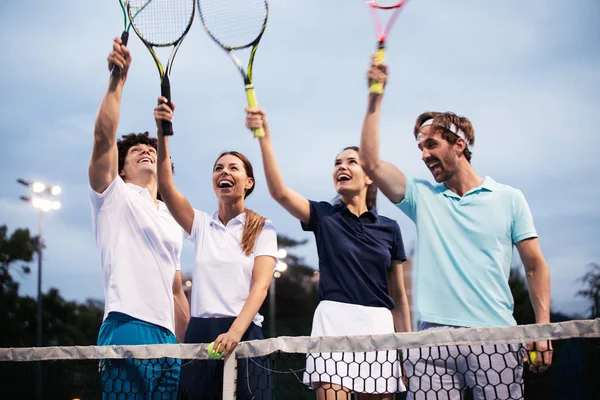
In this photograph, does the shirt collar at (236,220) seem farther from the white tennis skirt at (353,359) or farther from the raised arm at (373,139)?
the raised arm at (373,139)

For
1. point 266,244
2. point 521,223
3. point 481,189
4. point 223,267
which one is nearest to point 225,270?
point 223,267

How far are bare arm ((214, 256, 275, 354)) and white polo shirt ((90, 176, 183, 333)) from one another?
1.35ft

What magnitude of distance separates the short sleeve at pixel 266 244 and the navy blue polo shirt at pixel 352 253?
184 mm

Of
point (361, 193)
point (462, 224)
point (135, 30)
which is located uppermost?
point (135, 30)

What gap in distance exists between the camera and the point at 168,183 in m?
3.46

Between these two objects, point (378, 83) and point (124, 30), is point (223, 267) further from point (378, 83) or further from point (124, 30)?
point (124, 30)

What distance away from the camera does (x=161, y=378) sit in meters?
3.32

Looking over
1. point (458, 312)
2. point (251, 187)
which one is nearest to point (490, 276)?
point (458, 312)

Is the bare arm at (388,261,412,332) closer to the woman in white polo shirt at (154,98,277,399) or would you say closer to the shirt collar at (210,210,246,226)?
the woman in white polo shirt at (154,98,277,399)

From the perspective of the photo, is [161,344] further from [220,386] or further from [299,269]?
[299,269]

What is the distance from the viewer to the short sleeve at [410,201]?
132 inches

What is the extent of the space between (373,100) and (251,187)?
3.29 ft

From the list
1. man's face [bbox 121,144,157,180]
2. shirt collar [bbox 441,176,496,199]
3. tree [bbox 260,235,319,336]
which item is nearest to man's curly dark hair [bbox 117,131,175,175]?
man's face [bbox 121,144,157,180]

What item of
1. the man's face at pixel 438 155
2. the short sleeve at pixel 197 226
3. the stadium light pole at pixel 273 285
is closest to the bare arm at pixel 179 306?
the short sleeve at pixel 197 226
